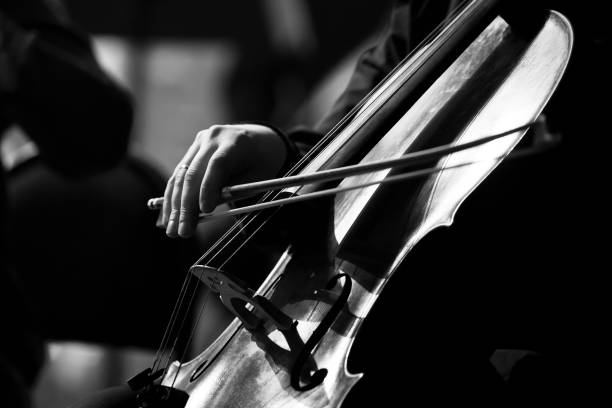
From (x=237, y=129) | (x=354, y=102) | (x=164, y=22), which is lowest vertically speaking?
(x=164, y=22)

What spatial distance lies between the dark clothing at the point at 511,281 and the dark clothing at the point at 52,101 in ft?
3.18

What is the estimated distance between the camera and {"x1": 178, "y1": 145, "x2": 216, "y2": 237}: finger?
754 millimetres

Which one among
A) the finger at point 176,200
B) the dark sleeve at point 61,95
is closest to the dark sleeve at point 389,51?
the finger at point 176,200

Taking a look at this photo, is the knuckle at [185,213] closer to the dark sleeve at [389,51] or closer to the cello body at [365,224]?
the cello body at [365,224]

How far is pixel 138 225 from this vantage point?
5.95 ft

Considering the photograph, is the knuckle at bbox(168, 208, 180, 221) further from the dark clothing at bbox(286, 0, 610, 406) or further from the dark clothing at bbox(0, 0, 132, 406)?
the dark clothing at bbox(0, 0, 132, 406)

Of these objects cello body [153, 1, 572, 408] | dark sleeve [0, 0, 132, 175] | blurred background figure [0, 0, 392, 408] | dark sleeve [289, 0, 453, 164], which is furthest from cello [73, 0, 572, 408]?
dark sleeve [0, 0, 132, 175]

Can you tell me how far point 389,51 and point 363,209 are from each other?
0.41 metres

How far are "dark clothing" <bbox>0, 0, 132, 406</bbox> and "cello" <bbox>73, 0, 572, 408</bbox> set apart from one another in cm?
87

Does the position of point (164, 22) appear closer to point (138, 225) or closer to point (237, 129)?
point (138, 225)

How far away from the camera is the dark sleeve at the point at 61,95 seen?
1589 millimetres

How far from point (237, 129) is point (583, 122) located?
1.16ft

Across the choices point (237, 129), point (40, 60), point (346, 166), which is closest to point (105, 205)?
point (40, 60)

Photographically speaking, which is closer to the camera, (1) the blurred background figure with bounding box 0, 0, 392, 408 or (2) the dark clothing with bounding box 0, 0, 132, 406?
(2) the dark clothing with bounding box 0, 0, 132, 406
